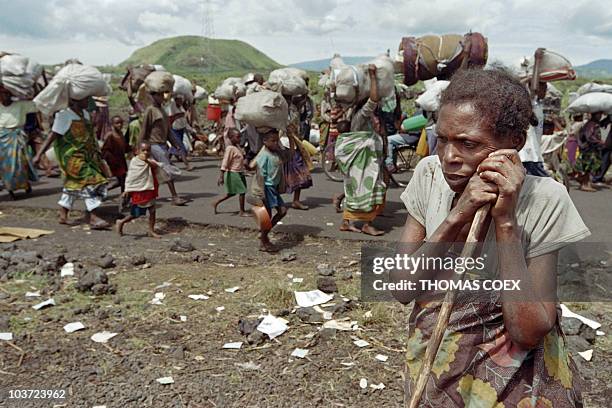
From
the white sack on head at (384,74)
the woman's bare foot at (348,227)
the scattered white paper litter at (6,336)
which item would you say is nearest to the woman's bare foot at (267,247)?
the woman's bare foot at (348,227)

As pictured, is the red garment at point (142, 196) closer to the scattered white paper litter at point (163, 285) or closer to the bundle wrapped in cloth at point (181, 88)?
the scattered white paper litter at point (163, 285)

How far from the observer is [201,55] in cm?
12162

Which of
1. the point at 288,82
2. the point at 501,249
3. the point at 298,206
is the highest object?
the point at 288,82

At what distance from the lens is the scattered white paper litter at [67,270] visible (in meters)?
4.95

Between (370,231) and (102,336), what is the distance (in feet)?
11.1

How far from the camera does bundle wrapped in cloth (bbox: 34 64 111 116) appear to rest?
601cm

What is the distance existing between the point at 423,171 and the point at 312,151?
5.83 metres

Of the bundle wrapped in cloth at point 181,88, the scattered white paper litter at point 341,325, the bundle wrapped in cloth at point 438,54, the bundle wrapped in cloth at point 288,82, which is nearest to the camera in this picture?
the scattered white paper litter at point 341,325

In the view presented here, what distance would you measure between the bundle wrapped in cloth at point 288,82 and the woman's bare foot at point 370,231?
2.93 metres

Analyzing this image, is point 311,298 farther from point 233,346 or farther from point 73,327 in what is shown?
point 73,327

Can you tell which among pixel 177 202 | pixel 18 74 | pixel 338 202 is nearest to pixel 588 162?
pixel 338 202

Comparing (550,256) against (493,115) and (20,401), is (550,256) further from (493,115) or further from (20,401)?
(20,401)

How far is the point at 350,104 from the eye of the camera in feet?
20.1

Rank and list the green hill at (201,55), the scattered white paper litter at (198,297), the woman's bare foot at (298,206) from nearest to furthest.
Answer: the scattered white paper litter at (198,297)
the woman's bare foot at (298,206)
the green hill at (201,55)
